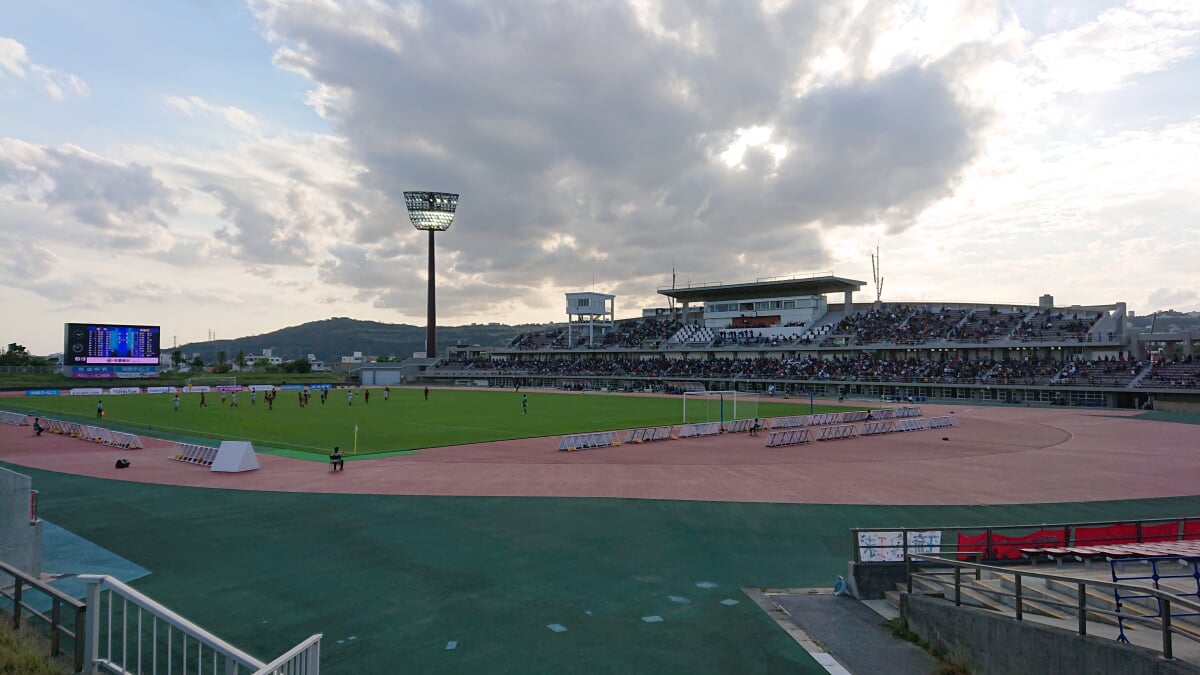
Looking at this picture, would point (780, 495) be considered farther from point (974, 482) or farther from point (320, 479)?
point (320, 479)

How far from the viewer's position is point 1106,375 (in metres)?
59.8

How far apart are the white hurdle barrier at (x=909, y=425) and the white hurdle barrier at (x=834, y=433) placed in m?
4.35

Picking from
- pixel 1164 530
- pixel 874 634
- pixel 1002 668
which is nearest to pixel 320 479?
pixel 874 634

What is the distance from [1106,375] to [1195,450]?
3298 centimetres

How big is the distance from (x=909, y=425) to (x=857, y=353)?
42610 mm

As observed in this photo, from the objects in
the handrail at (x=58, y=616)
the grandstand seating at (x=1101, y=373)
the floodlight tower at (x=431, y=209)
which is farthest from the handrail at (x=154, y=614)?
the floodlight tower at (x=431, y=209)

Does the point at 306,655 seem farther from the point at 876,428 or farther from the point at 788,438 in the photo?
the point at 876,428

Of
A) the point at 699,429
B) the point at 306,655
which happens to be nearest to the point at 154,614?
the point at 306,655

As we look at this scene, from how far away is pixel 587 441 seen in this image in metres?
31.9

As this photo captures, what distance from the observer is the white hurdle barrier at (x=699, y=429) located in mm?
36844

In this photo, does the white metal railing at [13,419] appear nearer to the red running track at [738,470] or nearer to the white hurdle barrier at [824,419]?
the red running track at [738,470]

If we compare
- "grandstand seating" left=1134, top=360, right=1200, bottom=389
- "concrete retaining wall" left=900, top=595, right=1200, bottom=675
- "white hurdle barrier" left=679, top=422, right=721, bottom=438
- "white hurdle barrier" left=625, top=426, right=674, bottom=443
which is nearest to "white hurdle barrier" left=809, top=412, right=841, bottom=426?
"white hurdle barrier" left=679, top=422, right=721, bottom=438

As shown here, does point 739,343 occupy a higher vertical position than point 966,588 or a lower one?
higher

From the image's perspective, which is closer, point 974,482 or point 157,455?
point 974,482
